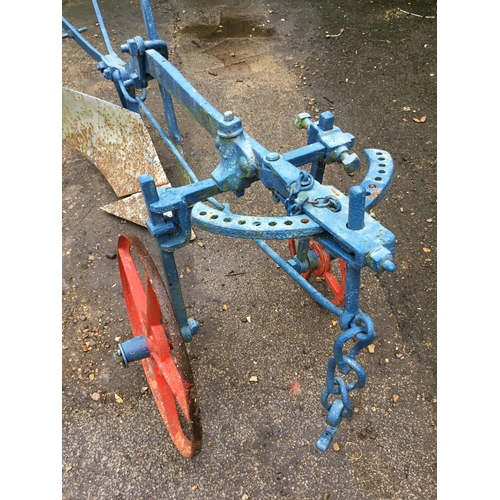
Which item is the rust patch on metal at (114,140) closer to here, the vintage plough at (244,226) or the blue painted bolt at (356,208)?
the vintage plough at (244,226)

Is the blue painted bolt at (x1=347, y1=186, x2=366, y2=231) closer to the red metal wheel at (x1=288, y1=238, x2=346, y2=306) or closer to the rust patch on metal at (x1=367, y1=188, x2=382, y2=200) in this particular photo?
the rust patch on metal at (x1=367, y1=188, x2=382, y2=200)

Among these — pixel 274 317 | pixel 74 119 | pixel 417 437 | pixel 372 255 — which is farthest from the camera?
pixel 74 119

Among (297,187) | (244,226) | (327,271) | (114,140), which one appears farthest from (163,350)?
(114,140)

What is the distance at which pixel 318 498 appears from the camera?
2369mm

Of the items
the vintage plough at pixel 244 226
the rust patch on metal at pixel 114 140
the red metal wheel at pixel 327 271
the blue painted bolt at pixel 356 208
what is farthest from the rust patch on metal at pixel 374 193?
the rust patch on metal at pixel 114 140

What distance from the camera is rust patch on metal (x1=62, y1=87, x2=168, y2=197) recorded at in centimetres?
383

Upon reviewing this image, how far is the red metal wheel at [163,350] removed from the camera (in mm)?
1921

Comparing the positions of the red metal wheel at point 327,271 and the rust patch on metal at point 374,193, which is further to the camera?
the red metal wheel at point 327,271

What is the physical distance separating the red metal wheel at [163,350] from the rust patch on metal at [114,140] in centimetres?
138

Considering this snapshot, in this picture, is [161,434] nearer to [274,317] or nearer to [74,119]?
[274,317]

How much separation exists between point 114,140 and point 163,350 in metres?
2.31

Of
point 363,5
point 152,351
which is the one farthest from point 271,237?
point 363,5

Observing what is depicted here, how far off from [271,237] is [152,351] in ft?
3.35

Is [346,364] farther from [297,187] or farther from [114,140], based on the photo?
[114,140]
